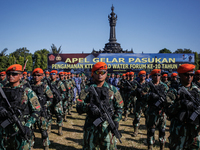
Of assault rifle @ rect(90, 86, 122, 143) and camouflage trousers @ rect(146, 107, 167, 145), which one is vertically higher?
assault rifle @ rect(90, 86, 122, 143)

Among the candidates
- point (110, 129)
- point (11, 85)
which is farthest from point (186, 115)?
point (11, 85)

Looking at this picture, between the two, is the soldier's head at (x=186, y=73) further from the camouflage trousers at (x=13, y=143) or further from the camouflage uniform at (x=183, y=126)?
the camouflage trousers at (x=13, y=143)

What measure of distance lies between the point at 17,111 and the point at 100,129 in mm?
1769

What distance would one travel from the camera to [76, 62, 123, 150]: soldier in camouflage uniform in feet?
10.3

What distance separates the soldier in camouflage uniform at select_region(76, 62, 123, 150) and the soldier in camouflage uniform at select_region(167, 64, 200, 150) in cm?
121

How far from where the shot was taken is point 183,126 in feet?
10.2

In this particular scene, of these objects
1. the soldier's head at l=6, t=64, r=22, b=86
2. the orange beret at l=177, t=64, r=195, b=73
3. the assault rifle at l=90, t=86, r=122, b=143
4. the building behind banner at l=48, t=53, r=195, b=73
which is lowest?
the assault rifle at l=90, t=86, r=122, b=143

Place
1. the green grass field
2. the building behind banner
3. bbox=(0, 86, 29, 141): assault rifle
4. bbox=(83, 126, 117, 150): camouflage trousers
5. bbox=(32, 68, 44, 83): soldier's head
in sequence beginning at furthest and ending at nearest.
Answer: the building behind banner < the green grass field < bbox=(32, 68, 44, 83): soldier's head < bbox=(83, 126, 117, 150): camouflage trousers < bbox=(0, 86, 29, 141): assault rifle

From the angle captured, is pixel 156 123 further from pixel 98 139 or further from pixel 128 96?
pixel 128 96

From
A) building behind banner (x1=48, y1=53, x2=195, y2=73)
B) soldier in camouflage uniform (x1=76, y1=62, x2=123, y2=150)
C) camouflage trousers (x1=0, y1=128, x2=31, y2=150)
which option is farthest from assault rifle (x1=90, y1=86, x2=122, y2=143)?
building behind banner (x1=48, y1=53, x2=195, y2=73)

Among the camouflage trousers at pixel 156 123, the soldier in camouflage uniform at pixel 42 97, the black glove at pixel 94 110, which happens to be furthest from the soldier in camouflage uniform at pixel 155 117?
the soldier in camouflage uniform at pixel 42 97

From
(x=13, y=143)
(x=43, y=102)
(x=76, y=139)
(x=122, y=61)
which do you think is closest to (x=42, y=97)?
(x=43, y=102)

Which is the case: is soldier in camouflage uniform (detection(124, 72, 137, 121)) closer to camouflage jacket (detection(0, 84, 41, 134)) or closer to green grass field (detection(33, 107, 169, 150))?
→ green grass field (detection(33, 107, 169, 150))

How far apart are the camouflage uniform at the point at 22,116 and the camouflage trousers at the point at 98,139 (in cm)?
120
